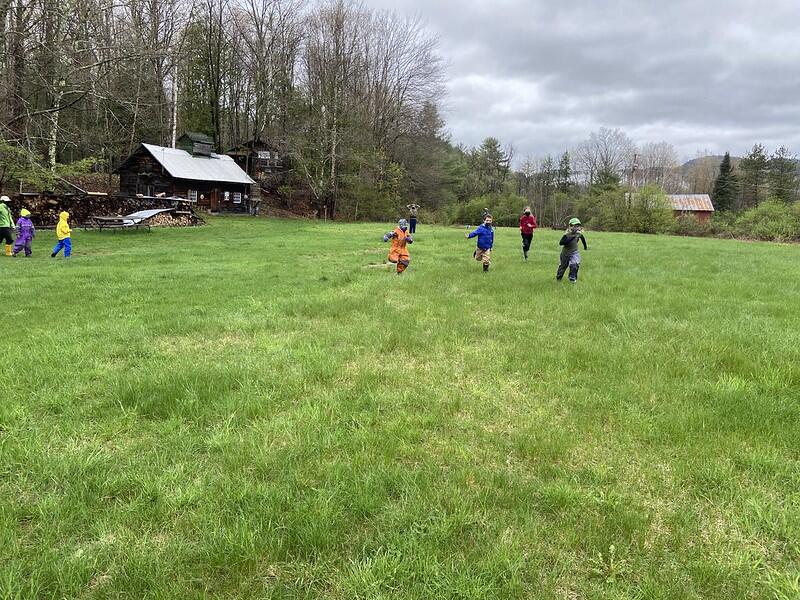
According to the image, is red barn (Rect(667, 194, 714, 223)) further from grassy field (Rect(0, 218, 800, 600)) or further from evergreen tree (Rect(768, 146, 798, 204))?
grassy field (Rect(0, 218, 800, 600))

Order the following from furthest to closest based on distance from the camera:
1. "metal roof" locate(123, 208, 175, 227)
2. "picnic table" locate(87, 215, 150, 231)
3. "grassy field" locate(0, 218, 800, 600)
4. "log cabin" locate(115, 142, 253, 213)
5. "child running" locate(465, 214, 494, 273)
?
"log cabin" locate(115, 142, 253, 213) < "metal roof" locate(123, 208, 175, 227) < "picnic table" locate(87, 215, 150, 231) < "child running" locate(465, 214, 494, 273) < "grassy field" locate(0, 218, 800, 600)

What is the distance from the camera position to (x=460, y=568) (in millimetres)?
2445

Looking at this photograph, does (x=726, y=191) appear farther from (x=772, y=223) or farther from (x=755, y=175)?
(x=772, y=223)

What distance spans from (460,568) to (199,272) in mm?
11438

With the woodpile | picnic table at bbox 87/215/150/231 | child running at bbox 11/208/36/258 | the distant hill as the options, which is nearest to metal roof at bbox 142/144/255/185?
the woodpile

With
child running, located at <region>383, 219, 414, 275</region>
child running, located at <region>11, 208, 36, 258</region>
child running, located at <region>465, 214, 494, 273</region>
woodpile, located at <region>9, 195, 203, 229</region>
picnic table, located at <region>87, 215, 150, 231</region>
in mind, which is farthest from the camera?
picnic table, located at <region>87, 215, 150, 231</region>

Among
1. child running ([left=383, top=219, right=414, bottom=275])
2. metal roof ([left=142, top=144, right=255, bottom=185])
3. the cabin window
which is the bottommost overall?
child running ([left=383, top=219, right=414, bottom=275])

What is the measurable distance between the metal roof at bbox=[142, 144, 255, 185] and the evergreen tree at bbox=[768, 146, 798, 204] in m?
63.6

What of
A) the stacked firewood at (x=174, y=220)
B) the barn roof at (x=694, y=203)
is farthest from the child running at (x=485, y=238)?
the barn roof at (x=694, y=203)

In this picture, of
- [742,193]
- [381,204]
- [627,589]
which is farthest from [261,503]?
[742,193]

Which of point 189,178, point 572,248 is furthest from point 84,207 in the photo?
point 572,248

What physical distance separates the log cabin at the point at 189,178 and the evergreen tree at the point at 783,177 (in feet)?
209

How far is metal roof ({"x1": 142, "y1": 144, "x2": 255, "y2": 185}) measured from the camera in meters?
34.5

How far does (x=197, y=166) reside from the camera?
3691cm
